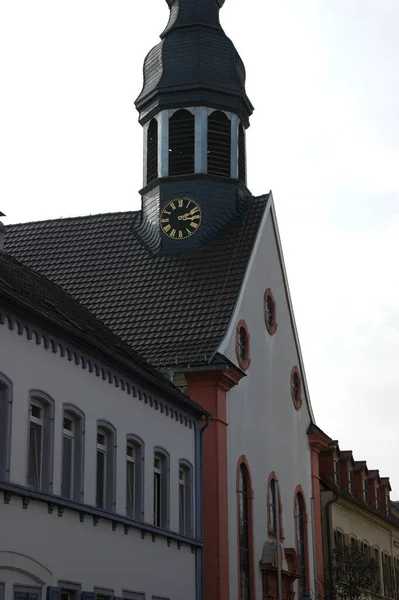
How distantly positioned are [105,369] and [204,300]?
36.0ft

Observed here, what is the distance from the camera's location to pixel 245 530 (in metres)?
33.8

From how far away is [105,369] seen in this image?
2473cm

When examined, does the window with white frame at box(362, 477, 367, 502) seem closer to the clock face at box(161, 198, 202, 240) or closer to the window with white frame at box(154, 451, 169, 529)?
the clock face at box(161, 198, 202, 240)

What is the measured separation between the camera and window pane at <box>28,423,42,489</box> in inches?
835

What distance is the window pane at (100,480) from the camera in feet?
79.6

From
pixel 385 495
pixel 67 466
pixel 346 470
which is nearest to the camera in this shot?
pixel 67 466

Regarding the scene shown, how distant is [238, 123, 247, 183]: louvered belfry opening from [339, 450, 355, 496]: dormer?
635 inches

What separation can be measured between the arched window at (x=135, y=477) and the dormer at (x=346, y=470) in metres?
25.0

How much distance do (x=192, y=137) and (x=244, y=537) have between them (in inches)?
517

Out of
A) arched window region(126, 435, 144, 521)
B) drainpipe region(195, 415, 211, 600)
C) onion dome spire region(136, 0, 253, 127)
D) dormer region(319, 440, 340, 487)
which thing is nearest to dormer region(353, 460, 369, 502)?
dormer region(319, 440, 340, 487)

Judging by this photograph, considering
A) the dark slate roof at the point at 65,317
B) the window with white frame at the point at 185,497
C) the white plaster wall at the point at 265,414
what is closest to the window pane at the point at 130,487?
the dark slate roof at the point at 65,317

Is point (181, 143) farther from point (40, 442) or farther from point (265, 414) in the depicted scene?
point (40, 442)

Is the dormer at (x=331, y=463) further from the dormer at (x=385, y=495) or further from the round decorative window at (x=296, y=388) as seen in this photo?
the dormer at (x=385, y=495)

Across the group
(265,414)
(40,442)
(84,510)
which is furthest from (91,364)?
(265,414)
